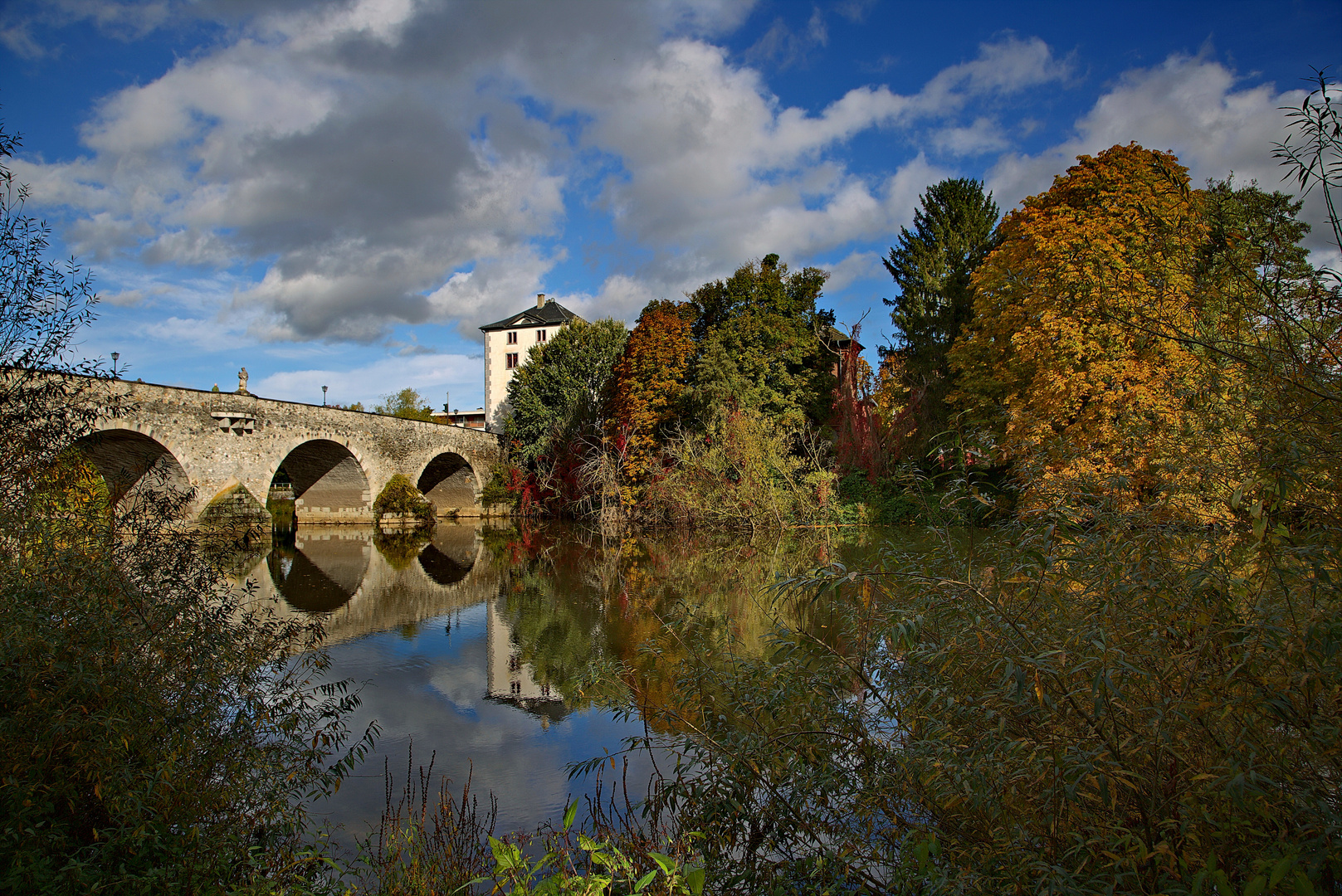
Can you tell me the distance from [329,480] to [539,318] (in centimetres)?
→ 1954

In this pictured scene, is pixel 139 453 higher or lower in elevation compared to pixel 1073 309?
lower

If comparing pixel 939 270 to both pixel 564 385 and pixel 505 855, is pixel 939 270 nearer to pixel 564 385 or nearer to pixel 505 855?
pixel 564 385

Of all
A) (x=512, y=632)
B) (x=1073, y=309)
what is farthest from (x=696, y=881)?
(x=1073, y=309)

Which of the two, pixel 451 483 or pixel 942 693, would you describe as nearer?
pixel 942 693

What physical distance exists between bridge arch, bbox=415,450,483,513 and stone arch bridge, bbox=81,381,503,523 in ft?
0.26

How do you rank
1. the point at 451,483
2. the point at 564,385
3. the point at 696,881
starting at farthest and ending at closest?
1. the point at 451,483
2. the point at 564,385
3. the point at 696,881

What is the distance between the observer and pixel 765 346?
1021 inches

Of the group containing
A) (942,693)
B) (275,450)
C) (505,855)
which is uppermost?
(275,450)

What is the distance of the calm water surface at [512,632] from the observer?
5395 millimetres

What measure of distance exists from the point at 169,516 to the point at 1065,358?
1420 cm

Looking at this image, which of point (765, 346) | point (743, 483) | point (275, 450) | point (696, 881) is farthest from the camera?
point (765, 346)

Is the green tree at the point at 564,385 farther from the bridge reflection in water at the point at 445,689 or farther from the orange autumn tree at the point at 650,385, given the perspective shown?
the bridge reflection in water at the point at 445,689

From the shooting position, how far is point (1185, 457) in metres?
3.37

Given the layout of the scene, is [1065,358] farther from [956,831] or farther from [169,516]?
[169,516]
